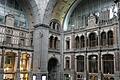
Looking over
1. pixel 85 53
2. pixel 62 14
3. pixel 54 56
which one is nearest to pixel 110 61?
pixel 85 53

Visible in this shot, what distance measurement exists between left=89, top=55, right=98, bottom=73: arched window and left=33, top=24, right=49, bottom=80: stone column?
7.69m

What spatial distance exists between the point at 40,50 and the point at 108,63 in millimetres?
11553

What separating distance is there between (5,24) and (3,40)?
2803 millimetres

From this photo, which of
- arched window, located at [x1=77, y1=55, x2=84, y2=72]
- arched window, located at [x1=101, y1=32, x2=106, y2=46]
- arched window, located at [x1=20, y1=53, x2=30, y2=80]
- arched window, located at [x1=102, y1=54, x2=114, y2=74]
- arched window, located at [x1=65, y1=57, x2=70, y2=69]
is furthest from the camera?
arched window, located at [x1=65, y1=57, x2=70, y2=69]

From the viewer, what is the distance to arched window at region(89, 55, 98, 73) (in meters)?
31.1

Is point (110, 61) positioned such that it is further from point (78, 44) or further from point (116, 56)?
point (78, 44)

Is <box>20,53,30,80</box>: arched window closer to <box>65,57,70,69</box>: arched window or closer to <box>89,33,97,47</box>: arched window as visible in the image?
<box>65,57,70,69</box>: arched window

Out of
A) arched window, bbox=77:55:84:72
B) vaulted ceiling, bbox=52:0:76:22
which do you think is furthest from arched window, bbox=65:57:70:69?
vaulted ceiling, bbox=52:0:76:22

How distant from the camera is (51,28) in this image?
36.0 m

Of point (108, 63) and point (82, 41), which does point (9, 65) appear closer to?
point (82, 41)

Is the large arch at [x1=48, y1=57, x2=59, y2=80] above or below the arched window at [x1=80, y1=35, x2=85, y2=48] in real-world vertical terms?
below

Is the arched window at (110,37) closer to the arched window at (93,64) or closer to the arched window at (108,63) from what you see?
the arched window at (108,63)

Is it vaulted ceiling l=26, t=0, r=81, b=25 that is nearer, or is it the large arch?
vaulted ceiling l=26, t=0, r=81, b=25

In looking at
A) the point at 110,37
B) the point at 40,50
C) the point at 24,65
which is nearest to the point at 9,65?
the point at 24,65
